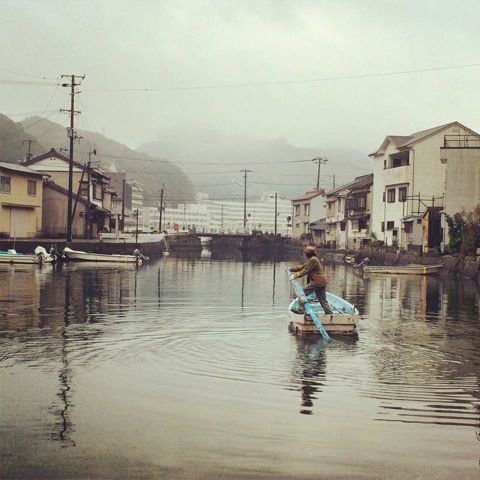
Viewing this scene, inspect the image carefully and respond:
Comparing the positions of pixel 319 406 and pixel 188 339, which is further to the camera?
pixel 188 339

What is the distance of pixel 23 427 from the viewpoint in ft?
25.2

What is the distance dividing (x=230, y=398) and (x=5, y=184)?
2122 inches

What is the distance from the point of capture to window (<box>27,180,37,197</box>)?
6094 centimetres

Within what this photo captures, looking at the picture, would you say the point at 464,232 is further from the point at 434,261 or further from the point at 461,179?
the point at 461,179

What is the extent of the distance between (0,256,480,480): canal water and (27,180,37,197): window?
4364 centimetres

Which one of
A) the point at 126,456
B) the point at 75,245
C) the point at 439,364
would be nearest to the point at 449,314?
the point at 439,364

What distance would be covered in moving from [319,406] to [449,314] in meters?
14.2

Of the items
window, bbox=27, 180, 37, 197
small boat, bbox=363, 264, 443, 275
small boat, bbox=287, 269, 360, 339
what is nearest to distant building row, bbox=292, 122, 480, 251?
small boat, bbox=363, 264, 443, 275

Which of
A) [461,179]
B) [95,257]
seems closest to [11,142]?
[95,257]

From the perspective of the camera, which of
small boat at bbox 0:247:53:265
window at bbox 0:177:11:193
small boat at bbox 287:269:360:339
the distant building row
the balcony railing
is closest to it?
small boat at bbox 287:269:360:339

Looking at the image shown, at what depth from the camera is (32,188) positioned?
61.4 meters

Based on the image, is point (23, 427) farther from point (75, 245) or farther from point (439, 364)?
point (75, 245)

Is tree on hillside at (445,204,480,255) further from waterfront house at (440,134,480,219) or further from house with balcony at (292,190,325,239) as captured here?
house with balcony at (292,190,325,239)

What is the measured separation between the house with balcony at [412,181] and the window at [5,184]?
35.7m
